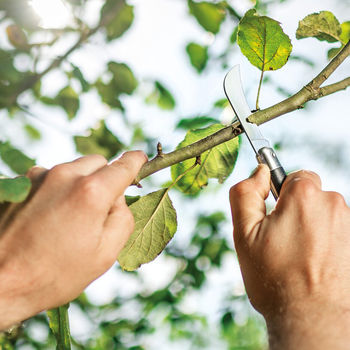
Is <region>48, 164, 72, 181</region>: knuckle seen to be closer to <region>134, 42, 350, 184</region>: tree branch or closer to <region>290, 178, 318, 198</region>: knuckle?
<region>134, 42, 350, 184</region>: tree branch

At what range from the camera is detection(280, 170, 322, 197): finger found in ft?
2.37

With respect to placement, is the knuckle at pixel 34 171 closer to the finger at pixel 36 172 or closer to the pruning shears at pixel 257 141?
the finger at pixel 36 172

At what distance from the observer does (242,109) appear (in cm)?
78

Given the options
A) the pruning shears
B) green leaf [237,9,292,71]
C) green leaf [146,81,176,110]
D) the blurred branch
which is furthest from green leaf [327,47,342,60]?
green leaf [146,81,176,110]

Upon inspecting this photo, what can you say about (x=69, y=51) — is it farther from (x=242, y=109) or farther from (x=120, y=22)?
(x=242, y=109)

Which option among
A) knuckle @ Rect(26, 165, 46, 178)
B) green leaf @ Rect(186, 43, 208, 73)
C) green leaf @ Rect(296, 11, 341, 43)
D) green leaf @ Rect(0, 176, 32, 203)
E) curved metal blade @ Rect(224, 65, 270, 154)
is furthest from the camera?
green leaf @ Rect(186, 43, 208, 73)

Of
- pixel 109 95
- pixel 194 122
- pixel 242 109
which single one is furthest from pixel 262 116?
pixel 109 95

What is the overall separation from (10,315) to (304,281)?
43 cm

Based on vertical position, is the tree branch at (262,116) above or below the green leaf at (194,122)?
above

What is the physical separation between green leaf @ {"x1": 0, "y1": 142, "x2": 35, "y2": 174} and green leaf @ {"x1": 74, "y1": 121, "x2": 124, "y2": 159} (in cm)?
56

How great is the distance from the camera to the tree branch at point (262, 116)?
0.72 m

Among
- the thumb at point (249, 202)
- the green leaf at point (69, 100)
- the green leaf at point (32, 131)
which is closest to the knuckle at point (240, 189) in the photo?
the thumb at point (249, 202)

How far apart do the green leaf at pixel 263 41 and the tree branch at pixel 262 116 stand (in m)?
0.11

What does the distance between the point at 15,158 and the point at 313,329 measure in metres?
0.74
